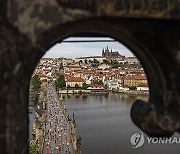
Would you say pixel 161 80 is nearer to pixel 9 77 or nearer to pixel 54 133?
pixel 9 77

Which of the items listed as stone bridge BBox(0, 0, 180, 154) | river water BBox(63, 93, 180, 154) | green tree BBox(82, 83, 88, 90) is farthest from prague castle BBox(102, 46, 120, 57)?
stone bridge BBox(0, 0, 180, 154)

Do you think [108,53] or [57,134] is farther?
[108,53]

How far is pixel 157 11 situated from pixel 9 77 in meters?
0.39

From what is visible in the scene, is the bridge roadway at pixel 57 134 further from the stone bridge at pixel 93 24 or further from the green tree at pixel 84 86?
the green tree at pixel 84 86

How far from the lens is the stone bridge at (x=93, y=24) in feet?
2.87

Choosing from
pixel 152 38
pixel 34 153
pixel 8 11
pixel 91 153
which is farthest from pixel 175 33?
pixel 91 153

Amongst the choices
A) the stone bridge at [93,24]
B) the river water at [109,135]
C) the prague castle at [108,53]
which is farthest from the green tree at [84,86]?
the stone bridge at [93,24]

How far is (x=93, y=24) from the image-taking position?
104 centimetres

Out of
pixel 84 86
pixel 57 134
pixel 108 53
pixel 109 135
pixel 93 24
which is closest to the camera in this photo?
pixel 93 24

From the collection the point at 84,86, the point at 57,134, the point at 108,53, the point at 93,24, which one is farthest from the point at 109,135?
the point at 108,53

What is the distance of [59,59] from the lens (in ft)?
232

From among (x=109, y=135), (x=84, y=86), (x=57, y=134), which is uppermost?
(x=84, y=86)

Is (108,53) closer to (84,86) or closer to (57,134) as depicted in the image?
(84,86)

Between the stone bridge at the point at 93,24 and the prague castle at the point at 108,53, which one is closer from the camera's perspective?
the stone bridge at the point at 93,24
